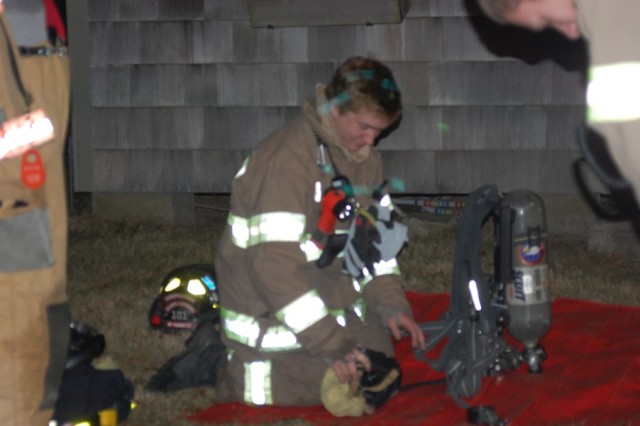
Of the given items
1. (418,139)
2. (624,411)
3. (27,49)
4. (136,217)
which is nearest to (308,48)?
(418,139)

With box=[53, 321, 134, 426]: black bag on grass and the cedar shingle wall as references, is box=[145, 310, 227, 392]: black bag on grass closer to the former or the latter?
box=[53, 321, 134, 426]: black bag on grass

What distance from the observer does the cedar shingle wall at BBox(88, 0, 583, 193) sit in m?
7.82

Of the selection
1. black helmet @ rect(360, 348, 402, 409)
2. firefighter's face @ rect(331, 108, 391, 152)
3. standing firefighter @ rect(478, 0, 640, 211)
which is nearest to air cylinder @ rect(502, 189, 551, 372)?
black helmet @ rect(360, 348, 402, 409)

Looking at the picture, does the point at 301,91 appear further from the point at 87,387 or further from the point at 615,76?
the point at 615,76

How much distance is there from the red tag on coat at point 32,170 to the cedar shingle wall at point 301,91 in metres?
5.19

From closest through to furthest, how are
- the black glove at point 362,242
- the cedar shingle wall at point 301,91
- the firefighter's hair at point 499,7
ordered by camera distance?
the firefighter's hair at point 499,7 < the black glove at point 362,242 < the cedar shingle wall at point 301,91

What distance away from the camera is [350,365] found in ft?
14.0

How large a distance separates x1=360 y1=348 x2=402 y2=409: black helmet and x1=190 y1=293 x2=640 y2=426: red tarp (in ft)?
0.20

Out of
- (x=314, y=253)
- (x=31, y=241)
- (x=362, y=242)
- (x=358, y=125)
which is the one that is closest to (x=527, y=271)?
(x=362, y=242)

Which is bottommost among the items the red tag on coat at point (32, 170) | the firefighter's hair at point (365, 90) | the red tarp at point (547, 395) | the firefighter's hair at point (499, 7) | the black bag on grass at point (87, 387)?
the red tarp at point (547, 395)

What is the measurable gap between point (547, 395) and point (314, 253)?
1.16 meters

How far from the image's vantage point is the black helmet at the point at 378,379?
4.46 metres

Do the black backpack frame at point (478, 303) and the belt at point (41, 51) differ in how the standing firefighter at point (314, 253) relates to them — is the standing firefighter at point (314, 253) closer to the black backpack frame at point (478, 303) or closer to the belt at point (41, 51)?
the black backpack frame at point (478, 303)

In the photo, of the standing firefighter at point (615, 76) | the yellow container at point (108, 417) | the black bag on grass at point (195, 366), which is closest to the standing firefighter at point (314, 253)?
the black bag on grass at point (195, 366)
